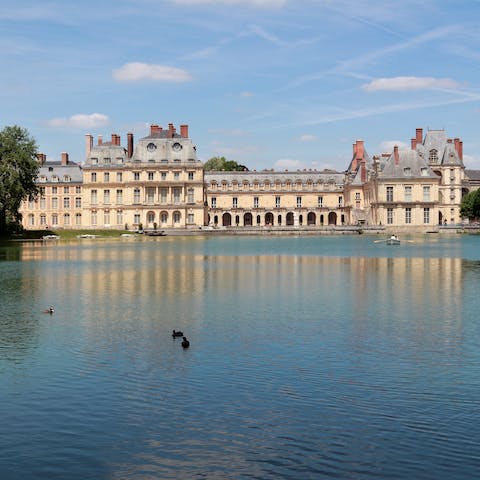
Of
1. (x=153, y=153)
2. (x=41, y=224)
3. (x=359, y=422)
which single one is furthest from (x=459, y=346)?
(x=41, y=224)

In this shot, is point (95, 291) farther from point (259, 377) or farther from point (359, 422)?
point (359, 422)

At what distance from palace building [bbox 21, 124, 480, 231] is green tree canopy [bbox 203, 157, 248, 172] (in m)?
26.6

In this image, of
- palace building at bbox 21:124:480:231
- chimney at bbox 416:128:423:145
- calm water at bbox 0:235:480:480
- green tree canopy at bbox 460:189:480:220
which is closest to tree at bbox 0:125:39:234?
palace building at bbox 21:124:480:231

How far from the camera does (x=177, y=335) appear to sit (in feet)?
61.6

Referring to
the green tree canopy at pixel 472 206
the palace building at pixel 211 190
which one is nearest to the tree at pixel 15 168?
the palace building at pixel 211 190

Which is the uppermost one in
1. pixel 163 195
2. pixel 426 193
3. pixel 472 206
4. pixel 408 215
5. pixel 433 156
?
pixel 433 156

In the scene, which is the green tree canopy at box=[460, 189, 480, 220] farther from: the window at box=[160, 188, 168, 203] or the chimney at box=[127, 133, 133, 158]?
the chimney at box=[127, 133, 133, 158]

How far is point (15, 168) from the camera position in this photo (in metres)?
74.7

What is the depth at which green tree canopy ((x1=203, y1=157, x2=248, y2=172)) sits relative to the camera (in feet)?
502

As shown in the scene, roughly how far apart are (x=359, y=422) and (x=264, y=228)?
9907cm

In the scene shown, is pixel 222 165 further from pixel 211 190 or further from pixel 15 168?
pixel 15 168

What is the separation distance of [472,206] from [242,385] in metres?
92.7

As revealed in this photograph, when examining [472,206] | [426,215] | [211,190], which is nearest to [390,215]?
[426,215]

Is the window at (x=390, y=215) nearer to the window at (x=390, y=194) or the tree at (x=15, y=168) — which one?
the window at (x=390, y=194)
